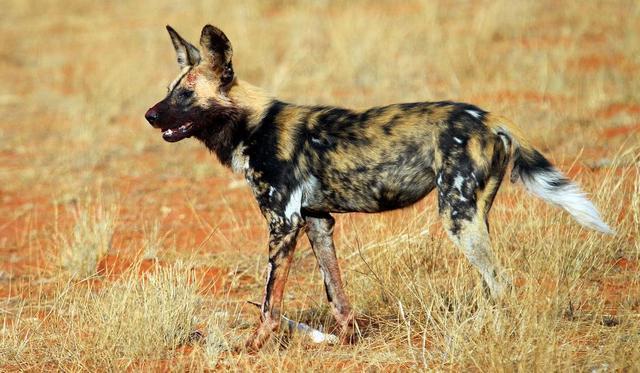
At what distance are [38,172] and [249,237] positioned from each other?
3.11 meters

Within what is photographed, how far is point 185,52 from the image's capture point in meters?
4.82

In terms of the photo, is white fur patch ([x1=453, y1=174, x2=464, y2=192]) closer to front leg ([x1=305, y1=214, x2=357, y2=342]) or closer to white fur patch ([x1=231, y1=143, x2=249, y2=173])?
front leg ([x1=305, y1=214, x2=357, y2=342])

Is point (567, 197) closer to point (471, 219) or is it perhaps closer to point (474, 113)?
point (471, 219)

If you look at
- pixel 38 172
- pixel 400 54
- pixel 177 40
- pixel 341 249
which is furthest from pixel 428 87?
pixel 177 40

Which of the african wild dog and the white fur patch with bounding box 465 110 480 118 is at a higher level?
the white fur patch with bounding box 465 110 480 118

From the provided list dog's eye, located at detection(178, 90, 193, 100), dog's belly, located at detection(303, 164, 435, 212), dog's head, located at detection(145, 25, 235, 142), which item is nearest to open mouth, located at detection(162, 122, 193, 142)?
dog's head, located at detection(145, 25, 235, 142)

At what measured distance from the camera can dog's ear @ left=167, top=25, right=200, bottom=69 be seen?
4.78m

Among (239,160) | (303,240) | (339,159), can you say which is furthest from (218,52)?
(303,240)

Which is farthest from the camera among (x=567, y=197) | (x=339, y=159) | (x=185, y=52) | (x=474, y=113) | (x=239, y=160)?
(x=185, y=52)

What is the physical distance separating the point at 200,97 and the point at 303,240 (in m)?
1.76

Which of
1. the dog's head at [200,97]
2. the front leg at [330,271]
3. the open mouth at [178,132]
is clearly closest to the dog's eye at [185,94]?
the dog's head at [200,97]

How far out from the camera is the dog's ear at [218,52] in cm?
464

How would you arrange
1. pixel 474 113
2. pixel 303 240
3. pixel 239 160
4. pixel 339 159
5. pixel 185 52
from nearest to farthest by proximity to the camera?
pixel 474 113, pixel 339 159, pixel 239 160, pixel 185 52, pixel 303 240

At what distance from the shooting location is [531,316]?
374 cm
